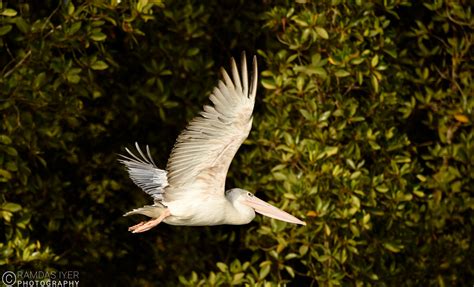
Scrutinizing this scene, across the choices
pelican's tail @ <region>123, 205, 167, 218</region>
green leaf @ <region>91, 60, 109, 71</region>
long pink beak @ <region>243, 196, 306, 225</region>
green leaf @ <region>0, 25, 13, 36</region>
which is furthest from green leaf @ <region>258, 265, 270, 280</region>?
green leaf @ <region>0, 25, 13, 36</region>

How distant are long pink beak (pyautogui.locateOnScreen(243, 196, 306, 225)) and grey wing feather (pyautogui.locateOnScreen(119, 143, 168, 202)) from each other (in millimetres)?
817

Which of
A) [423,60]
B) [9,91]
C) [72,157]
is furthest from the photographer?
[423,60]

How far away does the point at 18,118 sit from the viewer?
745cm

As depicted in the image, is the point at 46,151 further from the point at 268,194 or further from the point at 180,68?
the point at 268,194

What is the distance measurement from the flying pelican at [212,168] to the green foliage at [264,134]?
731mm

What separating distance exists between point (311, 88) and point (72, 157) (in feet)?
6.73

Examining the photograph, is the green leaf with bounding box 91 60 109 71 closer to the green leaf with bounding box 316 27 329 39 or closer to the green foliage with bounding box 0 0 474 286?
the green foliage with bounding box 0 0 474 286

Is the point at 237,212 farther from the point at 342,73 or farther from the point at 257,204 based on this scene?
the point at 342,73

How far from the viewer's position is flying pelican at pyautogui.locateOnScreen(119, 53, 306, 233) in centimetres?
652

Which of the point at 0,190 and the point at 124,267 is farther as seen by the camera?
the point at 124,267

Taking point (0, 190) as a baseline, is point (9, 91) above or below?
above

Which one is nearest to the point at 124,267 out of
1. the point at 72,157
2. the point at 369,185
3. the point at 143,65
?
the point at 72,157

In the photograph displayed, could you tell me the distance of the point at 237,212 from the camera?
283 inches

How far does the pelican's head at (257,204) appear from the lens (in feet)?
24.0
